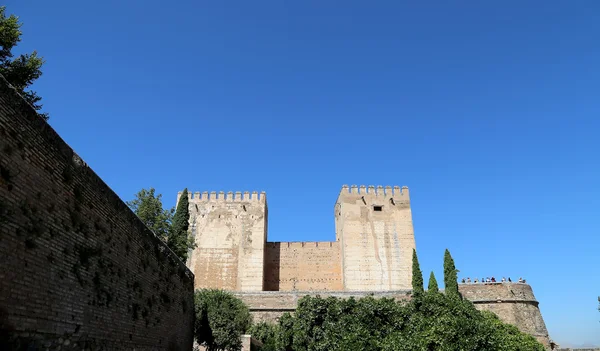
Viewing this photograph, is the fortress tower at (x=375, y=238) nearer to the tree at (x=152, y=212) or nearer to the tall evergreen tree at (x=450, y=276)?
the tall evergreen tree at (x=450, y=276)

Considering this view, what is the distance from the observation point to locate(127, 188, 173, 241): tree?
23.9 meters

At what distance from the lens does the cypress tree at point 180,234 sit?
2421 centimetres

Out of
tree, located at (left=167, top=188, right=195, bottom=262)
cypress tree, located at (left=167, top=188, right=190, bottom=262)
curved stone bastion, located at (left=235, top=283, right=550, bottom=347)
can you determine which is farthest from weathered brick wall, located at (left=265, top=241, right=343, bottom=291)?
cypress tree, located at (left=167, top=188, right=190, bottom=262)

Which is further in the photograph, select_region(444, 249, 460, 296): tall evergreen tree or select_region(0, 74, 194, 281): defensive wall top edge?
select_region(444, 249, 460, 296): tall evergreen tree

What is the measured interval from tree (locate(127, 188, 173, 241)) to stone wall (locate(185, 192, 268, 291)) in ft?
34.6

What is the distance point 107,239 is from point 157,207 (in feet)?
52.0

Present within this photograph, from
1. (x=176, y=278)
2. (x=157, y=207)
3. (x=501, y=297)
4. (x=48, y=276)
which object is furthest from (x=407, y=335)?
(x=501, y=297)

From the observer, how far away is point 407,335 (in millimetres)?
14836

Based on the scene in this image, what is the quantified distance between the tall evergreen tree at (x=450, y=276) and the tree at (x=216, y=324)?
15.2 meters

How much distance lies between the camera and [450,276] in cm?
3098

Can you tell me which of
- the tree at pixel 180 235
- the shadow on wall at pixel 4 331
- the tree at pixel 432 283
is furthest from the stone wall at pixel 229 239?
the shadow on wall at pixel 4 331

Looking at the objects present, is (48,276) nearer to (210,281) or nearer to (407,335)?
(407,335)

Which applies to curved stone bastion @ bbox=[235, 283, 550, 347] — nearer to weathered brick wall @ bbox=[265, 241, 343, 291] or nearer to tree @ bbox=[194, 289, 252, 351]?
weathered brick wall @ bbox=[265, 241, 343, 291]

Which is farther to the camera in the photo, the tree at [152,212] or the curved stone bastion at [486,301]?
the curved stone bastion at [486,301]
